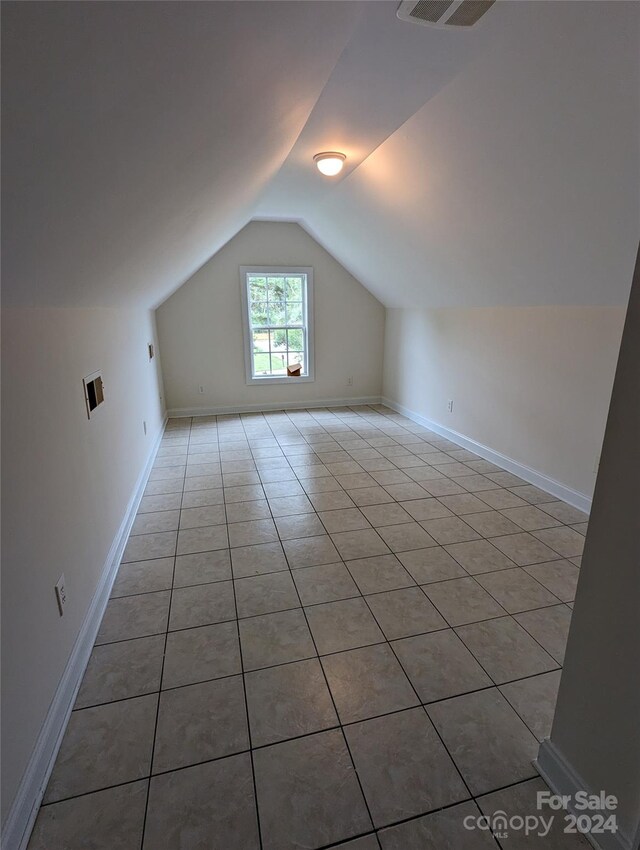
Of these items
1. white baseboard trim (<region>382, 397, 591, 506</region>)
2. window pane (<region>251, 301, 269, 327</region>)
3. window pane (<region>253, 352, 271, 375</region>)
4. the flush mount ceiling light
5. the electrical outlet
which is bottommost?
white baseboard trim (<region>382, 397, 591, 506</region>)

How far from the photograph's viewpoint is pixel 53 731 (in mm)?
1279

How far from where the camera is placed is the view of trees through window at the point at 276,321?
17.4ft

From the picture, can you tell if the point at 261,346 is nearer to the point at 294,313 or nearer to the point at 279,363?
the point at 279,363

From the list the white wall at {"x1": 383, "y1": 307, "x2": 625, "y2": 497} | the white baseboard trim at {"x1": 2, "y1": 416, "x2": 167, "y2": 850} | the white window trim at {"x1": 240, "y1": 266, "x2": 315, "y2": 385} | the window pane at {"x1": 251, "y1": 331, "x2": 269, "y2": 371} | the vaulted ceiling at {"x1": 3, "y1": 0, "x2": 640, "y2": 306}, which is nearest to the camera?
the vaulted ceiling at {"x1": 3, "y1": 0, "x2": 640, "y2": 306}

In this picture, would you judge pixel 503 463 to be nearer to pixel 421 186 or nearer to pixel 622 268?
pixel 622 268

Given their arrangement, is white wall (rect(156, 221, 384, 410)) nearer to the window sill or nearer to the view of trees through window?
the window sill

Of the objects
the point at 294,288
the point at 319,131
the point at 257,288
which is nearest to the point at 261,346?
the point at 257,288

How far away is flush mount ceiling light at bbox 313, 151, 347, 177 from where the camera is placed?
8.90 ft

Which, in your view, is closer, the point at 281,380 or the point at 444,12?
the point at 444,12

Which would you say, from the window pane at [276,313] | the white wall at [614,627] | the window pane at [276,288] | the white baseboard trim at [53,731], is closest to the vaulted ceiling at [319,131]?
the white wall at [614,627]

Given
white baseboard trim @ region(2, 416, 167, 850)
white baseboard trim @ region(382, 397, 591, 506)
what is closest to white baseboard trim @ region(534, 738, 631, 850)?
white baseboard trim @ region(2, 416, 167, 850)

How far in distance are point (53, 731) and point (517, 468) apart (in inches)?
132

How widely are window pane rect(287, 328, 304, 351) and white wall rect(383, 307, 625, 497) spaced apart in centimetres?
158

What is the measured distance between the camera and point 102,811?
3.69 ft
